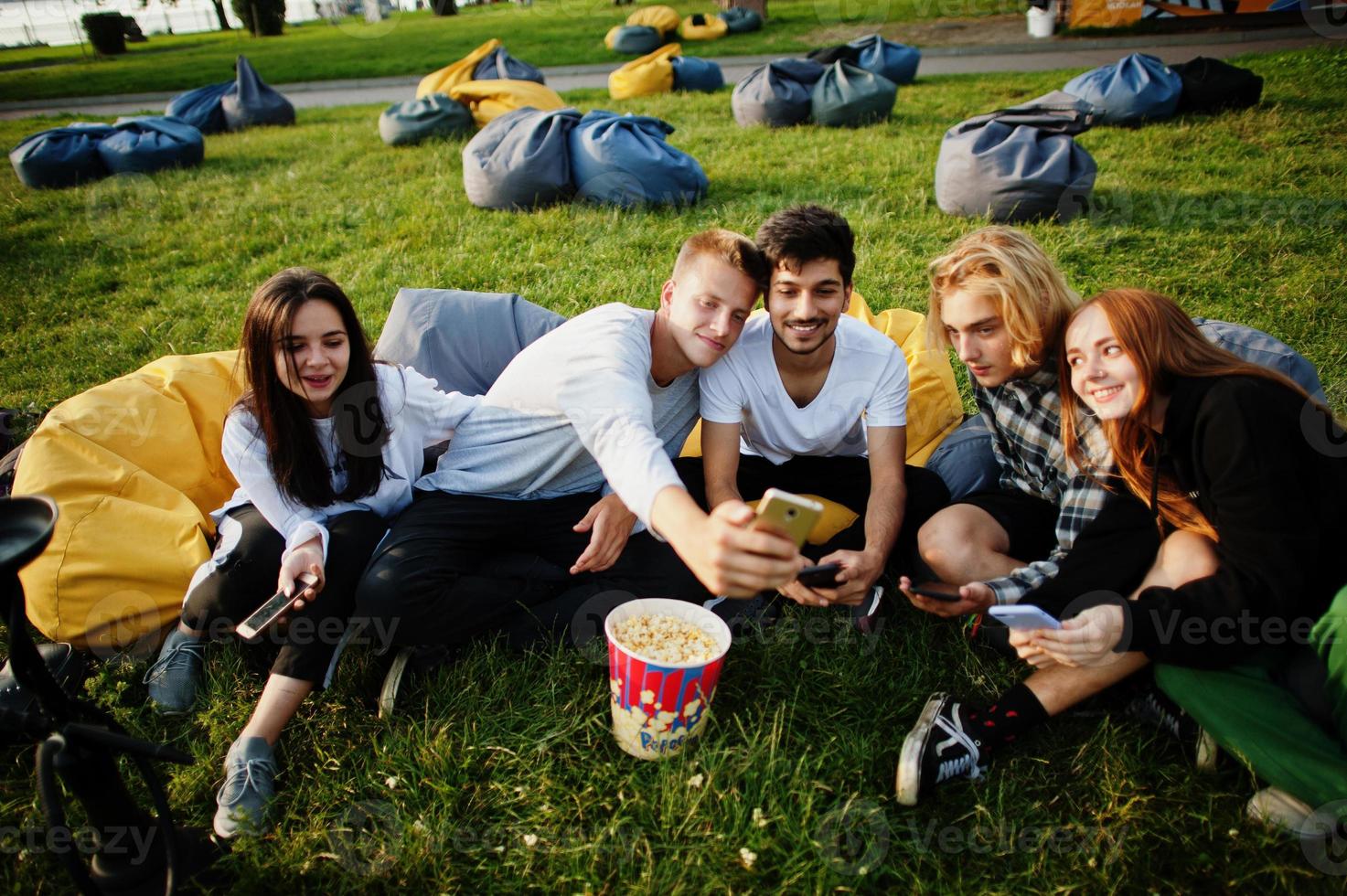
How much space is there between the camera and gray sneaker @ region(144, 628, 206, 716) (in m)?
2.10

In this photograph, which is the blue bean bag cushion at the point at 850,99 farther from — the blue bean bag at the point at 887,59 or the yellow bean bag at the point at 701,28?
the yellow bean bag at the point at 701,28

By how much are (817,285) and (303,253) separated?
13.3 feet

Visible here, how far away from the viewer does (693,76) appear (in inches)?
369

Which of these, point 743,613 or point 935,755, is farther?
point 743,613

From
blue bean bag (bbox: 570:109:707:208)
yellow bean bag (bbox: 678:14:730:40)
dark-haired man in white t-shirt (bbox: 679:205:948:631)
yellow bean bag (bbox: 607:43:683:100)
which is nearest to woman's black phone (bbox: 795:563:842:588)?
dark-haired man in white t-shirt (bbox: 679:205:948:631)

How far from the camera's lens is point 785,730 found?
195 cm

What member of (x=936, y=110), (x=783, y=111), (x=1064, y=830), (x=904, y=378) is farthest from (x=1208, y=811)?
(x=936, y=110)

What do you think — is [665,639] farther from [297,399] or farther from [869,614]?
[297,399]

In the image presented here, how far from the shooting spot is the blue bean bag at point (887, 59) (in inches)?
327

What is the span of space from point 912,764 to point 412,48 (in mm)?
17698

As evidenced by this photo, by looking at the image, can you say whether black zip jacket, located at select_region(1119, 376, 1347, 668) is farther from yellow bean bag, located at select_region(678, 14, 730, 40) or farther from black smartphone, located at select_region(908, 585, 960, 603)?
yellow bean bag, located at select_region(678, 14, 730, 40)

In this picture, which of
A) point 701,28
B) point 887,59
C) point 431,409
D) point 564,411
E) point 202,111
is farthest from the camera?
point 701,28

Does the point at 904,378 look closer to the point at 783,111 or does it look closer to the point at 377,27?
the point at 783,111
